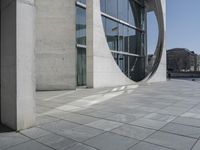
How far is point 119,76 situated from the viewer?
1838cm

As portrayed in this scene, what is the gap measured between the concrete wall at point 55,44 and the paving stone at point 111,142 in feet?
33.8

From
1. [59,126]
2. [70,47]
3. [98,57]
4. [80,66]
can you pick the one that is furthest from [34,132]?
[80,66]

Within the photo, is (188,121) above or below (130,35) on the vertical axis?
below

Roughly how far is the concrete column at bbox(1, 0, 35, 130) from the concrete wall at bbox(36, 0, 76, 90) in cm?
889

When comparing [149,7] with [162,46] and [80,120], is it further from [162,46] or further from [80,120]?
[80,120]

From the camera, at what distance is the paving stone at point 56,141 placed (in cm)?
366

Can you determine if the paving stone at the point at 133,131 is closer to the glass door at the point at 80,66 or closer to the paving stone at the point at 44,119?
the paving stone at the point at 44,119

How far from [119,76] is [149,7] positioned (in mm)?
16060

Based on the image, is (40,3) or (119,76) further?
(119,76)

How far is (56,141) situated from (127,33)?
73.8ft

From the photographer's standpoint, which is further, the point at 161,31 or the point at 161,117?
the point at 161,31

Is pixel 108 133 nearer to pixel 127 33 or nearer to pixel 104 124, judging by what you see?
pixel 104 124

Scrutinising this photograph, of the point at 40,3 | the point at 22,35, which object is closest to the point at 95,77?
the point at 40,3

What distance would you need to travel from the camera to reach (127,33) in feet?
82.2
